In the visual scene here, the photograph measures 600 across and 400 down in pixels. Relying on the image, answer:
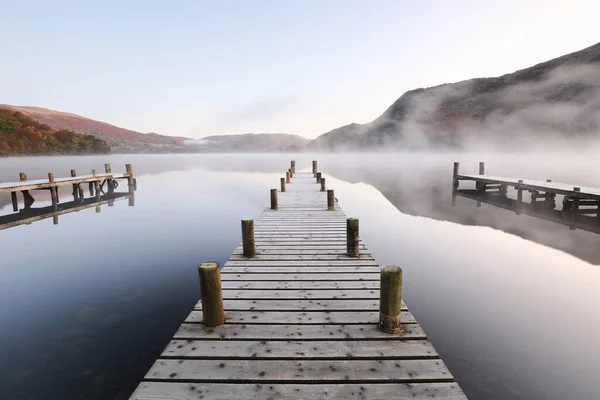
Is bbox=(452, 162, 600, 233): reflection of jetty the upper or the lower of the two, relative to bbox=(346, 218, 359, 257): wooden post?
lower

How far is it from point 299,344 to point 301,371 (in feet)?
1.61

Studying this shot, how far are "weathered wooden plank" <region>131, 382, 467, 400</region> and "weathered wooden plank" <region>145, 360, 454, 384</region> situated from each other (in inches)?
2.5

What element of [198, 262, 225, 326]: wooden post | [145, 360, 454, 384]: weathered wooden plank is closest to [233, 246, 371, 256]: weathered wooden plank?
[198, 262, 225, 326]: wooden post

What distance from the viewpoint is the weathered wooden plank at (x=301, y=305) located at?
4.80 meters

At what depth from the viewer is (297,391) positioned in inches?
122

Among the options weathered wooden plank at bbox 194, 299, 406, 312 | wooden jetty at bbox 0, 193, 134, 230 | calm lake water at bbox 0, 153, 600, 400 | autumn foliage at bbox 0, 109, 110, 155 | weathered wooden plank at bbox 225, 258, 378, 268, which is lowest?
calm lake water at bbox 0, 153, 600, 400

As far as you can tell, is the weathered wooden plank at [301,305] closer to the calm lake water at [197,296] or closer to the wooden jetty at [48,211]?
the calm lake water at [197,296]

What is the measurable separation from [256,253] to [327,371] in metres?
4.52

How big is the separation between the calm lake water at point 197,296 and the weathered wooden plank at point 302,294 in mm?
2210

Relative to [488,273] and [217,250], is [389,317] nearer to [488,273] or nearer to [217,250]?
[488,273]

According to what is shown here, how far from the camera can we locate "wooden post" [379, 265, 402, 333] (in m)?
3.92

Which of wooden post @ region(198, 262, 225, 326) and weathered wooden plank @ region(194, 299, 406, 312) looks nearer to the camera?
wooden post @ region(198, 262, 225, 326)

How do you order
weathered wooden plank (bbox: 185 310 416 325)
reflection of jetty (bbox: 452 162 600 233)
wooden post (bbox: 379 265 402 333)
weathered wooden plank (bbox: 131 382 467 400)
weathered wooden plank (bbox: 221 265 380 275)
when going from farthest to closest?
reflection of jetty (bbox: 452 162 600 233) → weathered wooden plank (bbox: 221 265 380 275) → weathered wooden plank (bbox: 185 310 416 325) → wooden post (bbox: 379 265 402 333) → weathered wooden plank (bbox: 131 382 467 400)

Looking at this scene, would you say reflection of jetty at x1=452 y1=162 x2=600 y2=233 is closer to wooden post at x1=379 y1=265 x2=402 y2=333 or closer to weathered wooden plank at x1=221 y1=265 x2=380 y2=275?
weathered wooden plank at x1=221 y1=265 x2=380 y2=275
